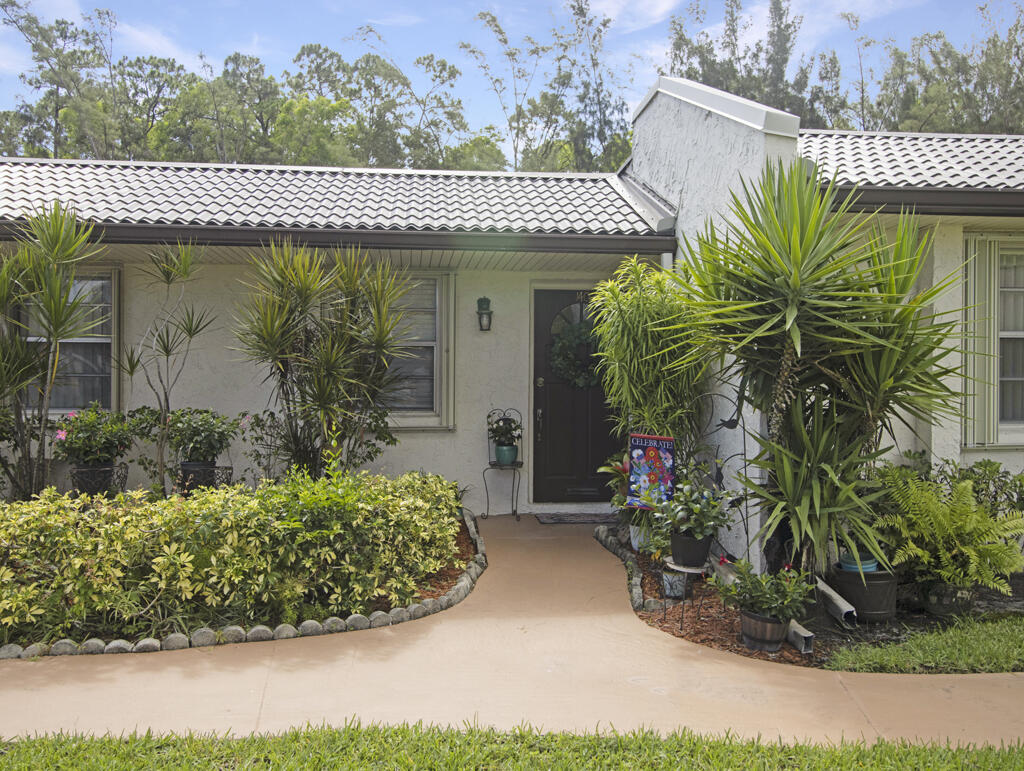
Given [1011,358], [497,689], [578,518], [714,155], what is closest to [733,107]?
[714,155]

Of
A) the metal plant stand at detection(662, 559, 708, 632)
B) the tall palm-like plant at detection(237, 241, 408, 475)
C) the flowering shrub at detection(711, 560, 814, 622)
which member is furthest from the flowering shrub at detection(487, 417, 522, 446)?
the flowering shrub at detection(711, 560, 814, 622)

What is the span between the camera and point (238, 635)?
4.63m

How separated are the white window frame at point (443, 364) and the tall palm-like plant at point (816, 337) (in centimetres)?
339

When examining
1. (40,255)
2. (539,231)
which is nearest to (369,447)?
(539,231)

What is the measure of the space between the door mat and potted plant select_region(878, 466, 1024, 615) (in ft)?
10.2

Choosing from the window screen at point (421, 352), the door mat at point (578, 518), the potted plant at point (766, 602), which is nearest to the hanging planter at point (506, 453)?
the door mat at point (578, 518)

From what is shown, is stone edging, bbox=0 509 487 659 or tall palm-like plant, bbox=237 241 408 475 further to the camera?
tall palm-like plant, bbox=237 241 408 475

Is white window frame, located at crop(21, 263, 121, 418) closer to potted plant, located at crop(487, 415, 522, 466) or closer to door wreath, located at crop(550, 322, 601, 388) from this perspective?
potted plant, located at crop(487, 415, 522, 466)

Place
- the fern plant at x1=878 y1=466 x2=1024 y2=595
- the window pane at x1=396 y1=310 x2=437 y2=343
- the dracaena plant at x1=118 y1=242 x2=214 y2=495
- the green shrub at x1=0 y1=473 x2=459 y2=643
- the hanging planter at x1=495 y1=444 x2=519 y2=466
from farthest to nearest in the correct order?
1. the window pane at x1=396 y1=310 x2=437 y2=343
2. the hanging planter at x1=495 y1=444 x2=519 y2=466
3. the dracaena plant at x1=118 y1=242 x2=214 y2=495
4. the fern plant at x1=878 y1=466 x2=1024 y2=595
5. the green shrub at x1=0 y1=473 x2=459 y2=643

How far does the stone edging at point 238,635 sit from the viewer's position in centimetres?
443

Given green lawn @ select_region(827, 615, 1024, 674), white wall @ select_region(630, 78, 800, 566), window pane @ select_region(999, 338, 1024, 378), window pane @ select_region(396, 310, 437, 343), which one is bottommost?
green lawn @ select_region(827, 615, 1024, 674)

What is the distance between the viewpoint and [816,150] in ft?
25.2

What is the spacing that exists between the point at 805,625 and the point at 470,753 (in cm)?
260

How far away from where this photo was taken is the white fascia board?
5375 mm
